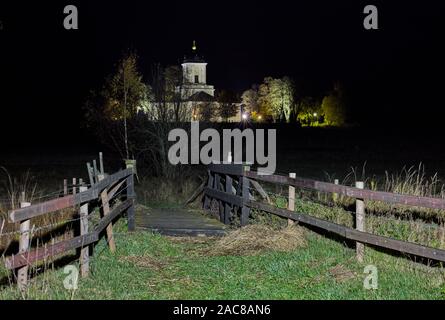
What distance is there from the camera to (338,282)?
7566mm

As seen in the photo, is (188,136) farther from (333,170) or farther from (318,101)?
(318,101)

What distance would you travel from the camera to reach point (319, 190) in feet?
32.0

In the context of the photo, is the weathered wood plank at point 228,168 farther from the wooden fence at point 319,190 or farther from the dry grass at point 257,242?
the dry grass at point 257,242

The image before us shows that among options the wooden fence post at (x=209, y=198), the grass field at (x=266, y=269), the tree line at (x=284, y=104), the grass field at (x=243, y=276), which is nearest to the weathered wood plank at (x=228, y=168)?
the wooden fence post at (x=209, y=198)

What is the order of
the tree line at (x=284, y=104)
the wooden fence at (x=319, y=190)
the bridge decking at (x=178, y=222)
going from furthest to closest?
1. the tree line at (x=284, y=104)
2. the bridge decking at (x=178, y=222)
3. the wooden fence at (x=319, y=190)

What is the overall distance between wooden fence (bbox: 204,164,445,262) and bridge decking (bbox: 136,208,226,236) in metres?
0.52

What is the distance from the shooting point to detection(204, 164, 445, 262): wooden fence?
7617 millimetres

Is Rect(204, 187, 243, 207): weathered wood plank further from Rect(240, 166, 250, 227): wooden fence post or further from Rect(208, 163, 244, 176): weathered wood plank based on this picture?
Rect(208, 163, 244, 176): weathered wood plank

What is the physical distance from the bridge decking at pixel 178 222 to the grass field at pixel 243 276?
5.46 feet

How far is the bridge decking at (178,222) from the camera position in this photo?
38.5 feet

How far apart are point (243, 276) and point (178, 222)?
5.20 metres

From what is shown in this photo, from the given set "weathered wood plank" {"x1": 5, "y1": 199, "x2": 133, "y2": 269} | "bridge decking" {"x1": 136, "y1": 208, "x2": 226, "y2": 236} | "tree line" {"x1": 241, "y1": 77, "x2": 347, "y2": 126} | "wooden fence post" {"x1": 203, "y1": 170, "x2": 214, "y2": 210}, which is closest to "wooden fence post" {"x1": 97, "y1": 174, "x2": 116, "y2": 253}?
"weathered wood plank" {"x1": 5, "y1": 199, "x2": 133, "y2": 269}

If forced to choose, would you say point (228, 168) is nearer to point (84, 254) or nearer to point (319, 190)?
point (319, 190)
